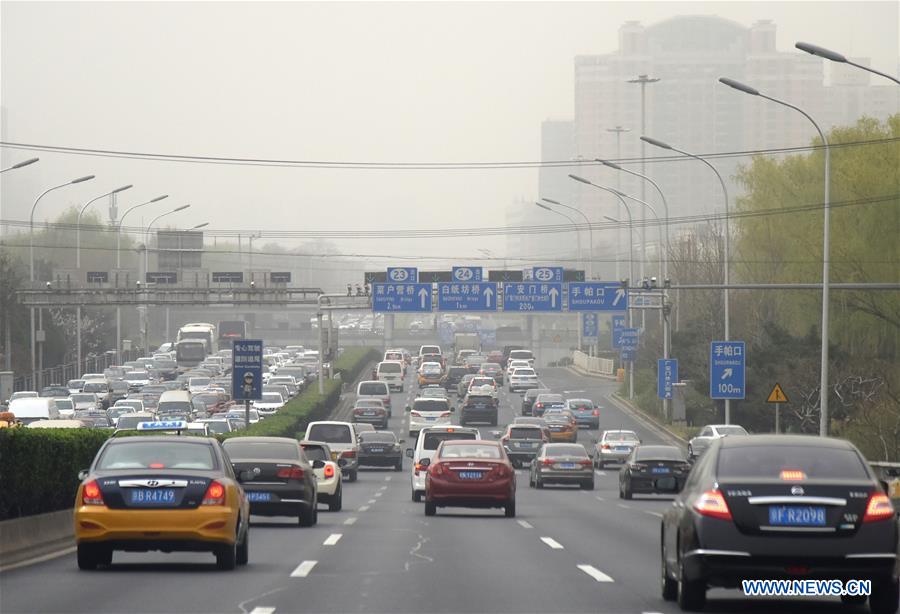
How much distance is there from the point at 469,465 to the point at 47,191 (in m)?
54.6

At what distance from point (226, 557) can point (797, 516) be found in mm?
7113

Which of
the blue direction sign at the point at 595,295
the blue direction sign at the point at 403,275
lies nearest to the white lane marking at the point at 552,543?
the blue direction sign at the point at 595,295

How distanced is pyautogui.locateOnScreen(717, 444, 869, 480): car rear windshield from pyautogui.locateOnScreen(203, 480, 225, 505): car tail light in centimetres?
598

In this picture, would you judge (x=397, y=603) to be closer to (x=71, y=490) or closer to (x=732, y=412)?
(x=71, y=490)

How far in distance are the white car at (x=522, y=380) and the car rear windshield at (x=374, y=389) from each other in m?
16.5

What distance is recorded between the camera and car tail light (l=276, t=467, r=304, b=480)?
25.8m

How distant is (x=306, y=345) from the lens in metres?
169

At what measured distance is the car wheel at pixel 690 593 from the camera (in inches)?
511

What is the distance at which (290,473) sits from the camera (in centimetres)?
2583

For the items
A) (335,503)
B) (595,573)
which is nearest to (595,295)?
(335,503)

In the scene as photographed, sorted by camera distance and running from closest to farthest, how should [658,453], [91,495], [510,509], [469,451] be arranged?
[91,495], [469,451], [510,509], [658,453]

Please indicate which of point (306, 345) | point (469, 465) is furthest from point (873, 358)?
point (306, 345)

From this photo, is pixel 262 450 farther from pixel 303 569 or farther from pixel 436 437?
pixel 436 437

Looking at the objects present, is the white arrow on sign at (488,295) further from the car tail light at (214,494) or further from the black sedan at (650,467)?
the car tail light at (214,494)
